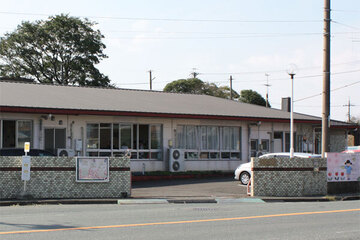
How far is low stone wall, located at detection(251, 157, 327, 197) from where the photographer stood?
18328 millimetres

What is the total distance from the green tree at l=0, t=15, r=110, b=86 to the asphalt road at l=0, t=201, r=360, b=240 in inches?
1493

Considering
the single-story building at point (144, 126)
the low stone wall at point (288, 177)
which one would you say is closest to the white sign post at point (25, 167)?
the single-story building at point (144, 126)

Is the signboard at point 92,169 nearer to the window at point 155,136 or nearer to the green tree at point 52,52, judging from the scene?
the window at point 155,136

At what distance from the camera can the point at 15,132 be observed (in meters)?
23.1

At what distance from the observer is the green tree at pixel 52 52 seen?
50.8 metres

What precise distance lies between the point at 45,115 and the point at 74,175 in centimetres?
739

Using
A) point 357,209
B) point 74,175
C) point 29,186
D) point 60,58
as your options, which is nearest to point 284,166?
point 357,209

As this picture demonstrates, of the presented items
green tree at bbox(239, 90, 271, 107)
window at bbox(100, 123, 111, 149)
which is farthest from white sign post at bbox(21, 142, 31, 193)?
green tree at bbox(239, 90, 271, 107)

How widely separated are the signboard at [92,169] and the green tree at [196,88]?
4826 centimetres

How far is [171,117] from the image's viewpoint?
2616 cm

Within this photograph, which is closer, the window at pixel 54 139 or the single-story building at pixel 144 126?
the single-story building at pixel 144 126

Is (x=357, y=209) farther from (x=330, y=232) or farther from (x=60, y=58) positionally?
(x=60, y=58)

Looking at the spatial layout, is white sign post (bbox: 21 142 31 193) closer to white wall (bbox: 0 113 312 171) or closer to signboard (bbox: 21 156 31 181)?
signboard (bbox: 21 156 31 181)

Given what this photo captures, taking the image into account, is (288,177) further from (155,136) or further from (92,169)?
(155,136)
